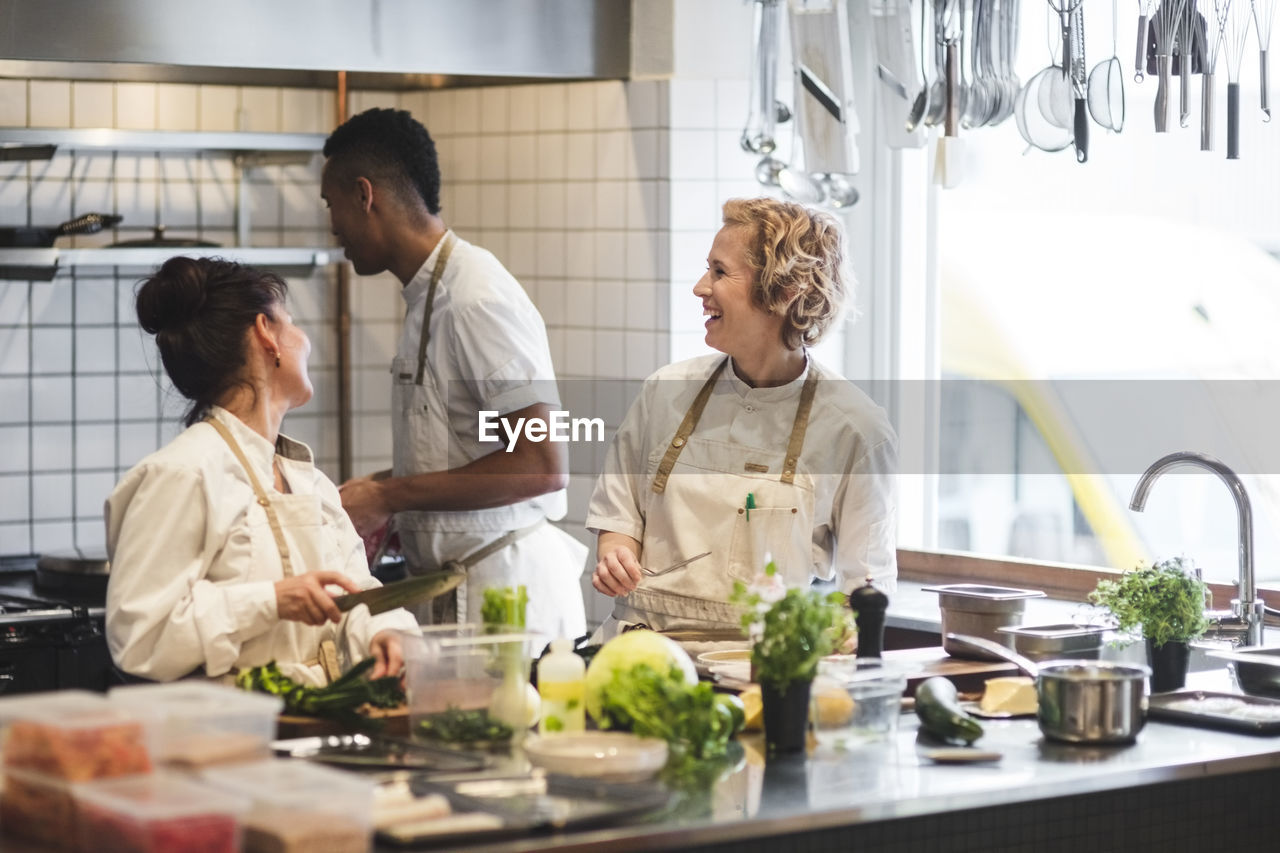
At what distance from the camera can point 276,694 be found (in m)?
2.63

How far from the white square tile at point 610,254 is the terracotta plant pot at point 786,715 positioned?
239 cm

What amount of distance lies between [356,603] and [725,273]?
1035 millimetres

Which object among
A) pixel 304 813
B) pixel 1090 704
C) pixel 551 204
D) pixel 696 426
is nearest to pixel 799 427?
pixel 696 426

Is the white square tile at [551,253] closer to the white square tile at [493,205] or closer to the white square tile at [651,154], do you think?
the white square tile at [493,205]

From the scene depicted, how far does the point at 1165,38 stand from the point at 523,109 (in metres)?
2.05

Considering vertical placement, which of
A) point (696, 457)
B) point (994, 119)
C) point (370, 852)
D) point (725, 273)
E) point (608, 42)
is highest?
point (608, 42)

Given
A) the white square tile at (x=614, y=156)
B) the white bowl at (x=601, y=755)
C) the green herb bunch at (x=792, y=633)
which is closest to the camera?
the white bowl at (x=601, y=755)

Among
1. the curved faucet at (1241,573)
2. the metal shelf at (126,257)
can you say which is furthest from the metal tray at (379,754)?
Answer: the metal shelf at (126,257)

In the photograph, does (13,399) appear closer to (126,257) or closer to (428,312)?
(126,257)

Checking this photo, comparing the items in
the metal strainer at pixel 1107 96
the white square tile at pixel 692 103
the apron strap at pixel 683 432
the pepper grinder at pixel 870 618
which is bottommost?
the pepper grinder at pixel 870 618

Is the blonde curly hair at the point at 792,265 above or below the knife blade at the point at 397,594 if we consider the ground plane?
above

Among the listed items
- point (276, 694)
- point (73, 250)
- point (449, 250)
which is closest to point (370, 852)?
point (276, 694)

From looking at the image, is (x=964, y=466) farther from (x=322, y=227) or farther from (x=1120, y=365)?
(x=322, y=227)

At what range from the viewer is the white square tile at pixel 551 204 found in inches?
193
